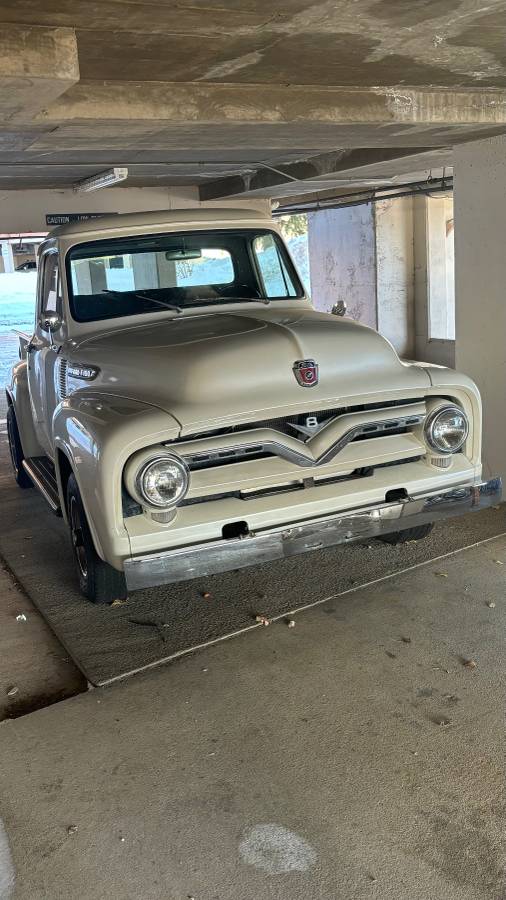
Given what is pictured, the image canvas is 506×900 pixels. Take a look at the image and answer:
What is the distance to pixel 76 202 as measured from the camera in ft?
35.6

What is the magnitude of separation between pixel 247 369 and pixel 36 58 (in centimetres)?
163

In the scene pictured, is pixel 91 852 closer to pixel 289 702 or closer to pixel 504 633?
pixel 289 702

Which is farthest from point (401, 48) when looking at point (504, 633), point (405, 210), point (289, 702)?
point (405, 210)

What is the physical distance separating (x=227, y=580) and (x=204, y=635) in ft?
2.45

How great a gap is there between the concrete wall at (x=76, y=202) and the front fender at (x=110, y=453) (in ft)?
24.4

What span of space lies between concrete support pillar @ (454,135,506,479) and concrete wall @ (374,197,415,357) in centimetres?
906

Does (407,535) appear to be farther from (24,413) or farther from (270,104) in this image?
(24,413)

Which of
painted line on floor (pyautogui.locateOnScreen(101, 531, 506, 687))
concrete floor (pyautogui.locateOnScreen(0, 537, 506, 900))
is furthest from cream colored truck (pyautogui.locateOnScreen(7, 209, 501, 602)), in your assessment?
concrete floor (pyautogui.locateOnScreen(0, 537, 506, 900))

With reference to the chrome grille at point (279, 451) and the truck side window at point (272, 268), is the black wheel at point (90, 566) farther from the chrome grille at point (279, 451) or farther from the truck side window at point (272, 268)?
the truck side window at point (272, 268)

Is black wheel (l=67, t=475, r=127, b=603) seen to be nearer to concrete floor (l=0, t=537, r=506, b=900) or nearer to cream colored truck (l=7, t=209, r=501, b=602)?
cream colored truck (l=7, t=209, r=501, b=602)

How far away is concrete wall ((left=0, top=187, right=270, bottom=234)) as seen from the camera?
10.6 meters

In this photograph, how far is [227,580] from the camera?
489 cm

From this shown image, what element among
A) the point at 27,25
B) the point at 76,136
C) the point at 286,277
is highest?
the point at 27,25

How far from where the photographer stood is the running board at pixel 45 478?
199 inches
